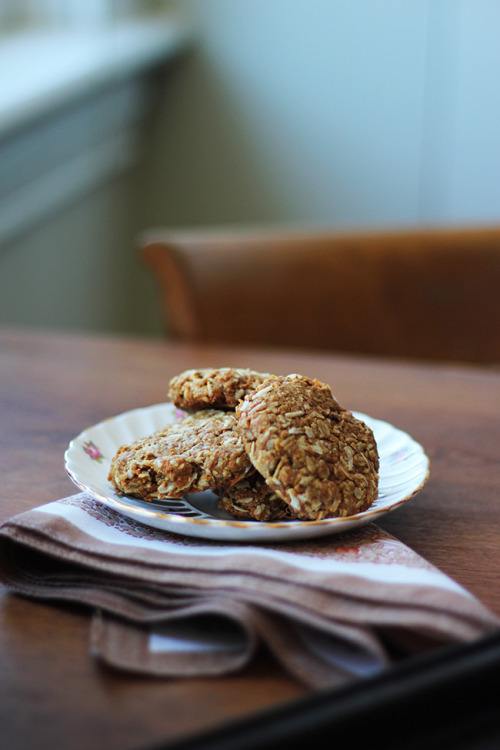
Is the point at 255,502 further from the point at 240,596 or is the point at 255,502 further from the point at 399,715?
the point at 399,715

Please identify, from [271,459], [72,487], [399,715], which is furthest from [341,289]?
[399,715]

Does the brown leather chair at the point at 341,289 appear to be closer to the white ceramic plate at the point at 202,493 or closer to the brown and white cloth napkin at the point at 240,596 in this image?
the white ceramic plate at the point at 202,493

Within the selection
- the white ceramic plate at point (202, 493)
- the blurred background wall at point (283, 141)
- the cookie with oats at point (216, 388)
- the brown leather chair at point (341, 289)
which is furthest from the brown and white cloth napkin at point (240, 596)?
the blurred background wall at point (283, 141)

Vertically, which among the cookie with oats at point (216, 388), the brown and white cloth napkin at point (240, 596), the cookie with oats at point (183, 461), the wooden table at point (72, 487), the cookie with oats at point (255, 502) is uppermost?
→ the cookie with oats at point (216, 388)

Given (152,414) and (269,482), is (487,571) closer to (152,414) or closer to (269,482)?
(269,482)

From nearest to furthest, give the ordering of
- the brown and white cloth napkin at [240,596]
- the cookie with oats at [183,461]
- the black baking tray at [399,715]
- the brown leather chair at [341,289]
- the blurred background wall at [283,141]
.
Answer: the black baking tray at [399,715] → the brown and white cloth napkin at [240,596] → the cookie with oats at [183,461] → the brown leather chair at [341,289] → the blurred background wall at [283,141]

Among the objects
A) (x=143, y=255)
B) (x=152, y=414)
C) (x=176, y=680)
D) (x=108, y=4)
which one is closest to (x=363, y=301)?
(x=143, y=255)
